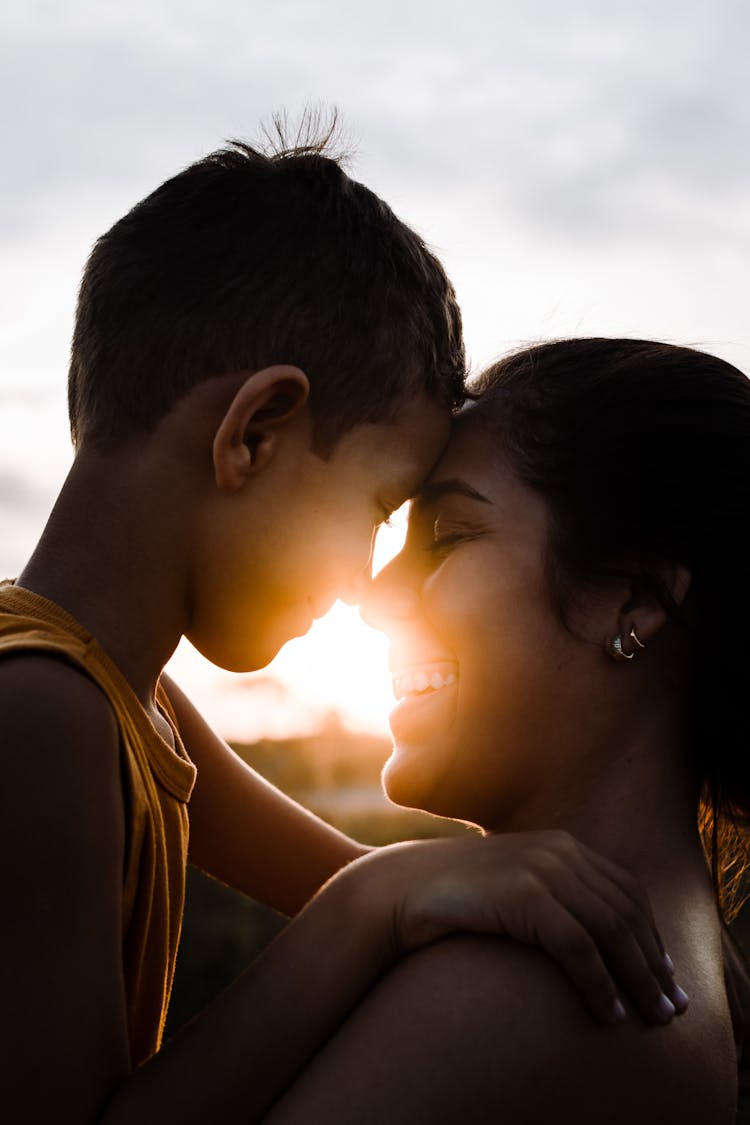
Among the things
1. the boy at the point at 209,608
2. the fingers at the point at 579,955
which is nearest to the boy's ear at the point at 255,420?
the boy at the point at 209,608

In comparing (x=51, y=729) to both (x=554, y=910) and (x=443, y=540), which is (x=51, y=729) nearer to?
(x=554, y=910)

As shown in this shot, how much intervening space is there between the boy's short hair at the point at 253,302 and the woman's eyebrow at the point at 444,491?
206mm

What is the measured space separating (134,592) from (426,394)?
2.90 feet

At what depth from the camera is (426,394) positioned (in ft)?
9.39

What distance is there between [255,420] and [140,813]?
0.93m

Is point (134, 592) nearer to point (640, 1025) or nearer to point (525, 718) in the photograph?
point (525, 718)

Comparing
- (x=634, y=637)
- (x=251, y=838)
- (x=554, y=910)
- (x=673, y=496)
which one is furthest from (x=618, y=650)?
(x=251, y=838)

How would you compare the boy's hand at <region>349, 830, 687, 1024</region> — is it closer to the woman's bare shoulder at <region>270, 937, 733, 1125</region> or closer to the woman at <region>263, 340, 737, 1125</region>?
the woman's bare shoulder at <region>270, 937, 733, 1125</region>

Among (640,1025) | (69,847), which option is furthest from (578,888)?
(69,847)

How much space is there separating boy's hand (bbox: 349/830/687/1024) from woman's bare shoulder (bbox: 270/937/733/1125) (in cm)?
4

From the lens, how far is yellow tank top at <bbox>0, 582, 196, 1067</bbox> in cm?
218

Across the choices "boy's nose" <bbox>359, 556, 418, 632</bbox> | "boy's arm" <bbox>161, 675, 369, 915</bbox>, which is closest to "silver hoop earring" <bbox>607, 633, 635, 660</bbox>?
"boy's nose" <bbox>359, 556, 418, 632</bbox>

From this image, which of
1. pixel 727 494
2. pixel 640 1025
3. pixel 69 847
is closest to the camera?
pixel 69 847

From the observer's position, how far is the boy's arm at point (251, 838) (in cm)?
349
